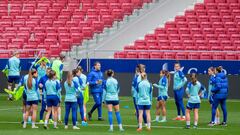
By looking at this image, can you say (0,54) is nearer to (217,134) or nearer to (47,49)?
(47,49)

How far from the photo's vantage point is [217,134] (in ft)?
90.8

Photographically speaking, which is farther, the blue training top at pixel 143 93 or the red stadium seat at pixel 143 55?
the red stadium seat at pixel 143 55

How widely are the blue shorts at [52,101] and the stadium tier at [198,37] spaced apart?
54.7 ft

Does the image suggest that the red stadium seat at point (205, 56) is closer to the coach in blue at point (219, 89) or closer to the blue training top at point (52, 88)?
the coach in blue at point (219, 89)

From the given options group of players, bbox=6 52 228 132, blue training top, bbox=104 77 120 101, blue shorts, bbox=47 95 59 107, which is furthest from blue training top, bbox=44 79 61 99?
blue training top, bbox=104 77 120 101

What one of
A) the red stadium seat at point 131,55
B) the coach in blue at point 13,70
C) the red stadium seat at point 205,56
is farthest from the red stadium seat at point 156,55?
the coach in blue at point 13,70

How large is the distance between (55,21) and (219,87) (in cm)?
2335

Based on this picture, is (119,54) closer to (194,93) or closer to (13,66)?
(13,66)

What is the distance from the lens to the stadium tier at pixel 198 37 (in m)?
46.1

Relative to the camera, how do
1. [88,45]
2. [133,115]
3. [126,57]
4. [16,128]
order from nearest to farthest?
[16,128], [133,115], [126,57], [88,45]

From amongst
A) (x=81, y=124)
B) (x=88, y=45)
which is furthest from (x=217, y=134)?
(x=88, y=45)

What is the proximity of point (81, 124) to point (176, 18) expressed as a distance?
2101 cm

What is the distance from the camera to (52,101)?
96.9 ft

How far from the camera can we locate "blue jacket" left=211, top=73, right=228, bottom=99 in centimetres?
3135
